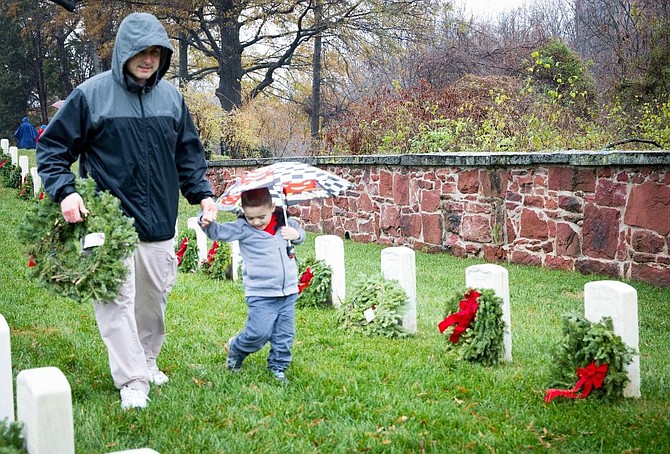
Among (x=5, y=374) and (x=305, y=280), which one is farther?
(x=305, y=280)

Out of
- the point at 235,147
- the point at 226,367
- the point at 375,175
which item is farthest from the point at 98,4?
the point at 226,367

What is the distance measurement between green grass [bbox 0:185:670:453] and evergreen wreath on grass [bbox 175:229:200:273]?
232 centimetres

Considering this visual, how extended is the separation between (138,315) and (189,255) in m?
4.82

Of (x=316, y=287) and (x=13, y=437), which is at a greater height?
(x=13, y=437)

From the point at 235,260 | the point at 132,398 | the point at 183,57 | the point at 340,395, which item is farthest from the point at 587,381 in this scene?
the point at 183,57

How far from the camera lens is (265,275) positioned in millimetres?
4590

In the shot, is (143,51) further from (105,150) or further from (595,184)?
(595,184)

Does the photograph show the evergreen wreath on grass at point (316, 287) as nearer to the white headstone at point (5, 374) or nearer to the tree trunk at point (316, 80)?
the white headstone at point (5, 374)

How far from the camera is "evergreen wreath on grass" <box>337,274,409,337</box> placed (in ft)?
19.4

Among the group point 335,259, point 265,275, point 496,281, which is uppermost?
point 265,275

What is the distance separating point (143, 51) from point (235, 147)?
1755 centimetres

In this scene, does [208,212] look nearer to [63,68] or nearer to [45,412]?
[45,412]

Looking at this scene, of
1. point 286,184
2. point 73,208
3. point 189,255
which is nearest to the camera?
point 73,208

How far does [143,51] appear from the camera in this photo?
4.05 meters
